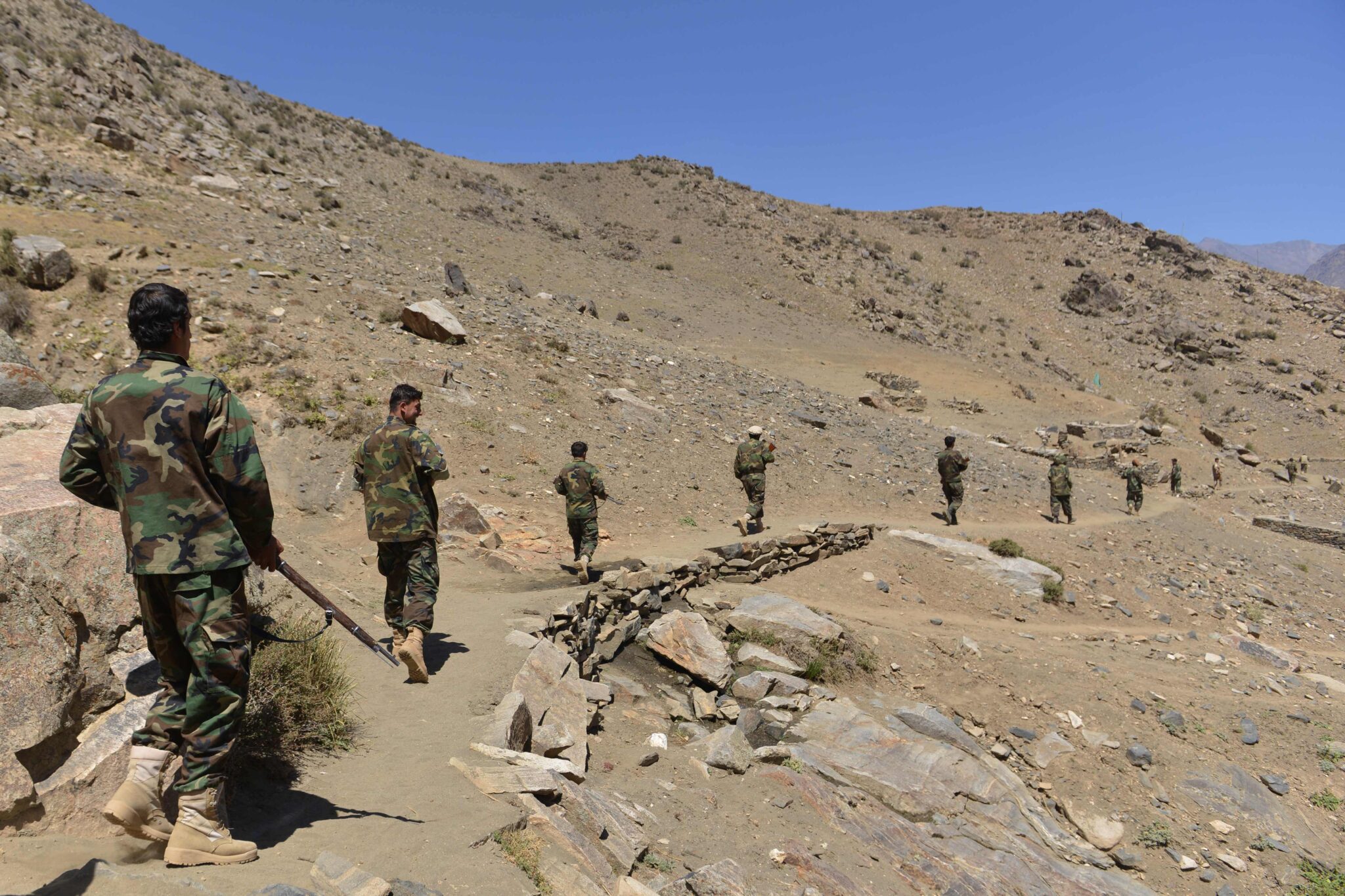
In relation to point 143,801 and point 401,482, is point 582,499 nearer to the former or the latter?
point 401,482

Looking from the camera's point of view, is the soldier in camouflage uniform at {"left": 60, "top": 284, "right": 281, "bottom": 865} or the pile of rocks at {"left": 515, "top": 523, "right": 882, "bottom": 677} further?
the pile of rocks at {"left": 515, "top": 523, "right": 882, "bottom": 677}

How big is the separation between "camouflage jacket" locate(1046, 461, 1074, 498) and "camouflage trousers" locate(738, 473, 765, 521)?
26.6 ft

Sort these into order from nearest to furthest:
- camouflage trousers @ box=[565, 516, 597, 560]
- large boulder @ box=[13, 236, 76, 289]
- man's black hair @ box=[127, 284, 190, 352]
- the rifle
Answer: man's black hair @ box=[127, 284, 190, 352] < the rifle < camouflage trousers @ box=[565, 516, 597, 560] < large boulder @ box=[13, 236, 76, 289]

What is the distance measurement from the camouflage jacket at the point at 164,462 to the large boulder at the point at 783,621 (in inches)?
272

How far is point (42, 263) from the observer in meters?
13.5

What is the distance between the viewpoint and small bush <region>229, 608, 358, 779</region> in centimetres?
379

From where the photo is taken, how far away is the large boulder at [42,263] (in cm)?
1340

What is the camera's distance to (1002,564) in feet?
41.7

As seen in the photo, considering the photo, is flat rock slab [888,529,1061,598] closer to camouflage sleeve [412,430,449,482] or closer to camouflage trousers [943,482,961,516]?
camouflage trousers [943,482,961,516]

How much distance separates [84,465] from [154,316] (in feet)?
2.20

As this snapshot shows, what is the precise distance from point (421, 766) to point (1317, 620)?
17.1 meters

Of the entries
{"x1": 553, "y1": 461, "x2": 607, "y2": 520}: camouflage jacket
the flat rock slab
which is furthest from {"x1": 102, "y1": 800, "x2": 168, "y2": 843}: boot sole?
the flat rock slab

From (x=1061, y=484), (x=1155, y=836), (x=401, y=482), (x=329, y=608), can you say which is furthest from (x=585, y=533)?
(x=1061, y=484)

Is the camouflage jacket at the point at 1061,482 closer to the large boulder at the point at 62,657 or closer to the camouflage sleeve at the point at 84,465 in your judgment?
the large boulder at the point at 62,657
